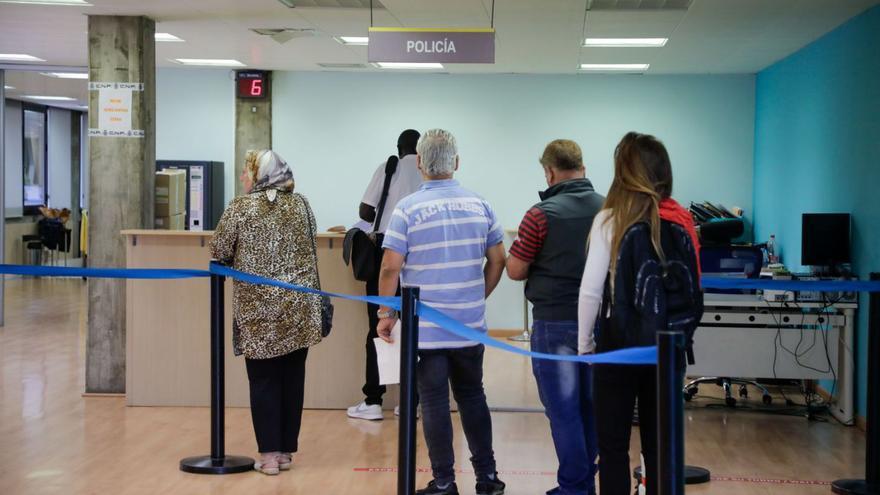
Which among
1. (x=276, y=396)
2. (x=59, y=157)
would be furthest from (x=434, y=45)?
(x=59, y=157)

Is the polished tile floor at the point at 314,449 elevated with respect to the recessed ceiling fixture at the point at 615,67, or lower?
lower

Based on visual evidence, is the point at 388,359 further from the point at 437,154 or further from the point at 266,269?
the point at 437,154

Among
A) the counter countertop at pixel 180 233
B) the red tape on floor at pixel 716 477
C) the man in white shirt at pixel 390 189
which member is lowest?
the red tape on floor at pixel 716 477

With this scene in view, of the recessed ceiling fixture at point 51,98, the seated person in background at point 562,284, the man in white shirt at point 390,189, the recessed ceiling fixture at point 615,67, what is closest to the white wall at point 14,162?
the recessed ceiling fixture at point 51,98

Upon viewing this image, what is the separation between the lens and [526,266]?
14.3 feet

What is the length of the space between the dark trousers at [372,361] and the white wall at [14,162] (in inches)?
516

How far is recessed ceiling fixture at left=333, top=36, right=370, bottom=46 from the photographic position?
9367 mm

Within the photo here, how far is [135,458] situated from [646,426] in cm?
302

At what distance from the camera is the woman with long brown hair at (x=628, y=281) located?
341 cm

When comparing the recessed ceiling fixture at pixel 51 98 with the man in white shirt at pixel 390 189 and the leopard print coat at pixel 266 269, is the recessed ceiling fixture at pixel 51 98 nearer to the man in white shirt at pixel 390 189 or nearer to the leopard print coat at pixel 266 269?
the man in white shirt at pixel 390 189

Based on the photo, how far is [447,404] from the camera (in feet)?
14.9

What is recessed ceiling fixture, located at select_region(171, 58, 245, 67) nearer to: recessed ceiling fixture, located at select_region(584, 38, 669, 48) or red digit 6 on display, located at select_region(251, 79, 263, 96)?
red digit 6 on display, located at select_region(251, 79, 263, 96)

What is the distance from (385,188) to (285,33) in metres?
3.30

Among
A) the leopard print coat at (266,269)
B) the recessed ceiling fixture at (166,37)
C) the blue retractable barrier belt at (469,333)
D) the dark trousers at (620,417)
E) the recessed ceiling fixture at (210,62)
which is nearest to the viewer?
the blue retractable barrier belt at (469,333)
